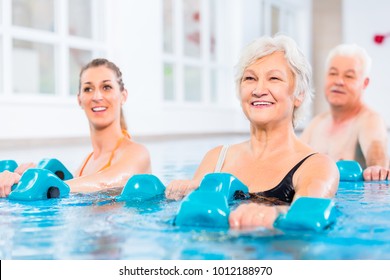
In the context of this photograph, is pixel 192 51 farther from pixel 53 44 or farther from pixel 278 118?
pixel 278 118

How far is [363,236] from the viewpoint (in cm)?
228

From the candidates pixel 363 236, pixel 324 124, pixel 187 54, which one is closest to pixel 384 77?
pixel 187 54

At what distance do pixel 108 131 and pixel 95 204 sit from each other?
951 millimetres

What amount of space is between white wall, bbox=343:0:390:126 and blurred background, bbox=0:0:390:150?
0.03m

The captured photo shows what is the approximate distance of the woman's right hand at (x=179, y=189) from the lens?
3273 millimetres

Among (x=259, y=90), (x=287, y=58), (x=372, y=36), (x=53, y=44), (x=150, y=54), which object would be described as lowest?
(x=259, y=90)

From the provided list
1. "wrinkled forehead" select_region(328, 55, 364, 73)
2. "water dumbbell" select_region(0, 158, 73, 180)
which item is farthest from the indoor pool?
"wrinkled forehead" select_region(328, 55, 364, 73)

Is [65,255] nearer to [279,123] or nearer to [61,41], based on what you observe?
[279,123]

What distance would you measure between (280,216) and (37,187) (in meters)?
1.55

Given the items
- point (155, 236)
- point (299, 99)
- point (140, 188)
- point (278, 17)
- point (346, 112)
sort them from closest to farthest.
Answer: point (155, 236) → point (299, 99) → point (140, 188) → point (346, 112) → point (278, 17)

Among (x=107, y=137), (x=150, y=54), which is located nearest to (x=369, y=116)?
(x=107, y=137)

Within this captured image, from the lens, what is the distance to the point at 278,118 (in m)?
2.98

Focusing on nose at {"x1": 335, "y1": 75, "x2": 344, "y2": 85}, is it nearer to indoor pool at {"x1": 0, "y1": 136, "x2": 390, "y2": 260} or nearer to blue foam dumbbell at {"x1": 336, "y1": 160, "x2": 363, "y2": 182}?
blue foam dumbbell at {"x1": 336, "y1": 160, "x2": 363, "y2": 182}

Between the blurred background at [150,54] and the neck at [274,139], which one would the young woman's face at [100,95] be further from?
the blurred background at [150,54]
